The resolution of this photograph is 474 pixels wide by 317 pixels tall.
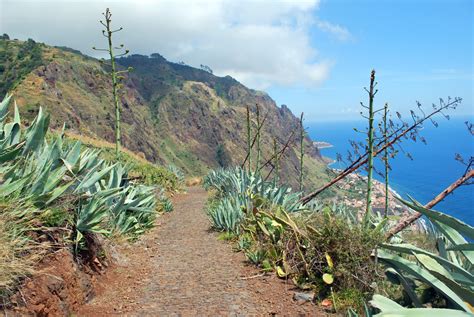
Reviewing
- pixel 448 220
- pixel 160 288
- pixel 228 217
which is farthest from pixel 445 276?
pixel 228 217

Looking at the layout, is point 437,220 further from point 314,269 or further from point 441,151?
point 441,151

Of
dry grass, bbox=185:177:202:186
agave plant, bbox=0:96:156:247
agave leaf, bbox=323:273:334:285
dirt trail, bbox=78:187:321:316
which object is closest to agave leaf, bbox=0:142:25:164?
agave plant, bbox=0:96:156:247

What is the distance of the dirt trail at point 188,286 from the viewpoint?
4.20 metres

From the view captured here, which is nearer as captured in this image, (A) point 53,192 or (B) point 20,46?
(A) point 53,192

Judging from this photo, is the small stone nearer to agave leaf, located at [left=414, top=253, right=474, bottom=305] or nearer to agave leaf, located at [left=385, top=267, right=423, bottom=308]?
agave leaf, located at [left=385, top=267, right=423, bottom=308]

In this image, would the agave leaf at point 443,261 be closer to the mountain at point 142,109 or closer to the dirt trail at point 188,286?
the dirt trail at point 188,286

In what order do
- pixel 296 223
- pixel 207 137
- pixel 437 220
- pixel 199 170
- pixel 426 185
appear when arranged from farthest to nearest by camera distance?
pixel 207 137, pixel 199 170, pixel 426 185, pixel 296 223, pixel 437 220

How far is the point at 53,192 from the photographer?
4.31m

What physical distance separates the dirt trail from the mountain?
891 inches

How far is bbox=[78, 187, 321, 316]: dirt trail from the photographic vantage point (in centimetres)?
→ 420

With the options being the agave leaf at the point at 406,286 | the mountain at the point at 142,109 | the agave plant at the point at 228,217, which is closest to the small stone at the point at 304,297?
the agave leaf at the point at 406,286

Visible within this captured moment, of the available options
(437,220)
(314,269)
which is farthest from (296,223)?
(437,220)

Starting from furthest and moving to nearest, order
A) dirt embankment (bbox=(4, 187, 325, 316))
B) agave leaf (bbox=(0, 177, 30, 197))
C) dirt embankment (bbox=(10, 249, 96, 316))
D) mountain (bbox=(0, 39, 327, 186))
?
mountain (bbox=(0, 39, 327, 186)) → agave leaf (bbox=(0, 177, 30, 197)) → dirt embankment (bbox=(4, 187, 325, 316)) → dirt embankment (bbox=(10, 249, 96, 316))

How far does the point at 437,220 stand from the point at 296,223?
3.08 meters
